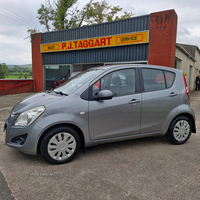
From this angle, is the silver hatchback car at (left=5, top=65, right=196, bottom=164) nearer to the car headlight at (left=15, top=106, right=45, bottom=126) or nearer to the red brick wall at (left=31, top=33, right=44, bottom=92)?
the car headlight at (left=15, top=106, right=45, bottom=126)

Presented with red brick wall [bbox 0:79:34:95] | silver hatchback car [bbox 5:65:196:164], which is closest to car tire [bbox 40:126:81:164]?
silver hatchback car [bbox 5:65:196:164]

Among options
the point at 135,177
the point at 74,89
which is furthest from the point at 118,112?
the point at 135,177

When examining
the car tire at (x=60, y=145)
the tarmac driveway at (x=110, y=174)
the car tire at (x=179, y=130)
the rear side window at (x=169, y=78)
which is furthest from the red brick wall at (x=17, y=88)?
the car tire at (x=179, y=130)

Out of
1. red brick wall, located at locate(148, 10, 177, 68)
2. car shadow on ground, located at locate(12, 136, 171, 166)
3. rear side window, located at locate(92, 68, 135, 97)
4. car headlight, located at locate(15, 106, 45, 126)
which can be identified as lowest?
car shadow on ground, located at locate(12, 136, 171, 166)

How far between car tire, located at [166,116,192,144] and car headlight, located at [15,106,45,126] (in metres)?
2.65

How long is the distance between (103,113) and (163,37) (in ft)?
27.2

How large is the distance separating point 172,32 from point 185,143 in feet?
24.4

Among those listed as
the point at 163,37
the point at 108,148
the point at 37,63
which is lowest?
the point at 108,148

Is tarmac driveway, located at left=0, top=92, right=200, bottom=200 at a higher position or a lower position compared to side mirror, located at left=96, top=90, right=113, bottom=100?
lower

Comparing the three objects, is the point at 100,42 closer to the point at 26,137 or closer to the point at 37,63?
the point at 37,63

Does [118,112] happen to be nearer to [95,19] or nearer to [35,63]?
[35,63]

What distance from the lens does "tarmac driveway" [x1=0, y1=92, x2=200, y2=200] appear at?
2.29m

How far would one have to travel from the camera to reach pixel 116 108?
328cm

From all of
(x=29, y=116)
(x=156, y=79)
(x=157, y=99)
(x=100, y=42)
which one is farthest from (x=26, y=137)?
(x=100, y=42)
